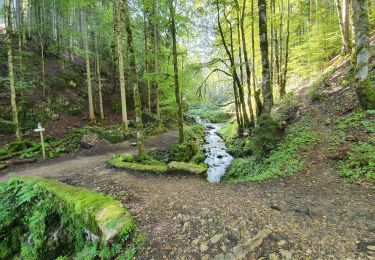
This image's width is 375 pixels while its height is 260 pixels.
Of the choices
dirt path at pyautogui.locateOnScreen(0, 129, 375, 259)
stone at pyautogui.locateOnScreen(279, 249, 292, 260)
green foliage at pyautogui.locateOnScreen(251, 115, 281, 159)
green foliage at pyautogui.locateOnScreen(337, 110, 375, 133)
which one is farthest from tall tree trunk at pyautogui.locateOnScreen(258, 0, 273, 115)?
stone at pyautogui.locateOnScreen(279, 249, 292, 260)

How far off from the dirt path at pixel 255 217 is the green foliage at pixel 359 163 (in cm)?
29

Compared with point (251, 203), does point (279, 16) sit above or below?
above

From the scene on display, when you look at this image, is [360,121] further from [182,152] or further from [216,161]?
[182,152]

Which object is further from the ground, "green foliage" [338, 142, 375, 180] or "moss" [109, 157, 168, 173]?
"green foliage" [338, 142, 375, 180]

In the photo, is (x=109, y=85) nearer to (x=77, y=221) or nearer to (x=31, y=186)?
(x=31, y=186)

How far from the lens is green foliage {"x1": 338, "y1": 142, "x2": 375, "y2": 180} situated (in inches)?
197

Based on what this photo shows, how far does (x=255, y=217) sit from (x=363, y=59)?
6.31 metres

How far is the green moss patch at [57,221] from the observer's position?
399cm

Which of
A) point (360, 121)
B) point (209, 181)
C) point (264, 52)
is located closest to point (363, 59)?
point (360, 121)

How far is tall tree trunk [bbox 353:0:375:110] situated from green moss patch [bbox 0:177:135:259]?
759 cm

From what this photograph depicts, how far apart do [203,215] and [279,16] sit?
12142 millimetres

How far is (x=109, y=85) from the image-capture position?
837 inches

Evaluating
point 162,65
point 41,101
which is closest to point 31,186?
point 41,101

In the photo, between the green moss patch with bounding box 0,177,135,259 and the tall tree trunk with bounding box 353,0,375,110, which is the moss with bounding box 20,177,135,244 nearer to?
the green moss patch with bounding box 0,177,135,259
